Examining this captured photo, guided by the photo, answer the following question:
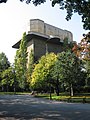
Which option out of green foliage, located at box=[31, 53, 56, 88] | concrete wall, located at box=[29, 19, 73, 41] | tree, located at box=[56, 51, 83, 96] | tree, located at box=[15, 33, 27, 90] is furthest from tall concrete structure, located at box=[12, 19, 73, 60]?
tree, located at box=[56, 51, 83, 96]

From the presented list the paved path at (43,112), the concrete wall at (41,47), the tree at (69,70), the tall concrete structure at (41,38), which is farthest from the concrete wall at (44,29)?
the paved path at (43,112)

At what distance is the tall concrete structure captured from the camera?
8525cm

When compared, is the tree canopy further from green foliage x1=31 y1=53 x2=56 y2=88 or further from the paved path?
green foliage x1=31 y1=53 x2=56 y2=88

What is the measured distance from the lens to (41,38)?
290 feet

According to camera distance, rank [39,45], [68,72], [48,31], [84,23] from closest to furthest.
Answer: [84,23]
[68,72]
[39,45]
[48,31]

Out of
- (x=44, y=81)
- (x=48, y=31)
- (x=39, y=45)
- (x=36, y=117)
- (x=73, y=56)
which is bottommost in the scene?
(x=36, y=117)

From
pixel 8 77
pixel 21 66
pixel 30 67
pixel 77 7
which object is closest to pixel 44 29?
pixel 30 67

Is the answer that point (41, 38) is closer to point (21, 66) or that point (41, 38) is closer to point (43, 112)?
point (21, 66)

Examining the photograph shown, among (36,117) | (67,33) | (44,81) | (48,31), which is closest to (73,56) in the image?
(44,81)

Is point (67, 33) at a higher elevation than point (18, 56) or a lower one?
higher

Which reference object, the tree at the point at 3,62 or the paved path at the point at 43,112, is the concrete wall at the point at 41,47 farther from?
the paved path at the point at 43,112

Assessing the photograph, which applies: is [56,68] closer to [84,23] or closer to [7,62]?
[84,23]

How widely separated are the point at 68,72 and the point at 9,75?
26.4 metres

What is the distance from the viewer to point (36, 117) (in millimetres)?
15812
